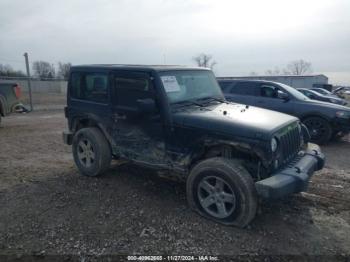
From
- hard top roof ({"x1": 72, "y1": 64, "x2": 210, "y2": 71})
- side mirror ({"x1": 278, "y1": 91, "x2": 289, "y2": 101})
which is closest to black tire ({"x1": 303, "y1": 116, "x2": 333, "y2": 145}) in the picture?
side mirror ({"x1": 278, "y1": 91, "x2": 289, "y2": 101})

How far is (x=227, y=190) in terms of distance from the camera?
3.88 metres

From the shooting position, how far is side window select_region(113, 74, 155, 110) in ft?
14.8

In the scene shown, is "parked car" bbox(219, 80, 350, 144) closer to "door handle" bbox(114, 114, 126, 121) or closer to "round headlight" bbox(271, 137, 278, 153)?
"door handle" bbox(114, 114, 126, 121)

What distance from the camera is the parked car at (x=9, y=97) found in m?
10.4

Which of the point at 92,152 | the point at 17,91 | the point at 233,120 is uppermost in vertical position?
the point at 17,91

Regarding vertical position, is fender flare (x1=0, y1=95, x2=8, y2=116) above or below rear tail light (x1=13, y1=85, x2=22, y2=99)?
below

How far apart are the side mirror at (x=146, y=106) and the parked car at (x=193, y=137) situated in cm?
1

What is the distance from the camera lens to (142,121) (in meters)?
4.54

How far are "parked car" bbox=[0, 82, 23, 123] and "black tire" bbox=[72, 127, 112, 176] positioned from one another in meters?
6.17

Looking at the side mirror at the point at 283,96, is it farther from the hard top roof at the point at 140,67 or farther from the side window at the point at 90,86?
the side window at the point at 90,86

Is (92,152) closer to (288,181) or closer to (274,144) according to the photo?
(274,144)

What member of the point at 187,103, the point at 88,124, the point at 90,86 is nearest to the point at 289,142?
the point at 187,103

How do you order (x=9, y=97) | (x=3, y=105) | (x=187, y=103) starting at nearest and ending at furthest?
(x=187, y=103)
(x=3, y=105)
(x=9, y=97)

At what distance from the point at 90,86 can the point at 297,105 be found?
587 cm
